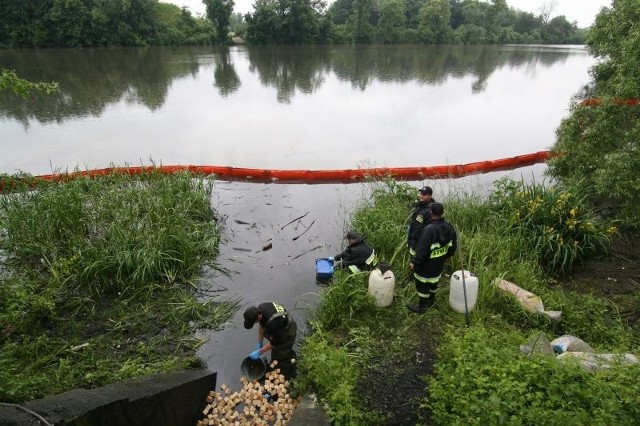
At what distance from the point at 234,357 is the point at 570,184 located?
20.3ft

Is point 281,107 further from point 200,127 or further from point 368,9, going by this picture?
point 368,9

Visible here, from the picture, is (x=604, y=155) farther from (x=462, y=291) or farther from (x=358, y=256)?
(x=358, y=256)

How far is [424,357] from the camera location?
3.96m

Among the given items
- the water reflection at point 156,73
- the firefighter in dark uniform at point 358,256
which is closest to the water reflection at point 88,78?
the water reflection at point 156,73

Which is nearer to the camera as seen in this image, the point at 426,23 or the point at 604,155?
the point at 604,155

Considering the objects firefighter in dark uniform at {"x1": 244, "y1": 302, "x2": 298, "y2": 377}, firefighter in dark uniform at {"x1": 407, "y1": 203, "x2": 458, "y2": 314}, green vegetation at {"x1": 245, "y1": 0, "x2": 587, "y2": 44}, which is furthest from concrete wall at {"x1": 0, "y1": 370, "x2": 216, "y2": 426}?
green vegetation at {"x1": 245, "y1": 0, "x2": 587, "y2": 44}

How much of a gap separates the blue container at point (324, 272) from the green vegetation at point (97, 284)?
1.44 m

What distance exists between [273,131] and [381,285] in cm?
962

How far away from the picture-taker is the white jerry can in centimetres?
459

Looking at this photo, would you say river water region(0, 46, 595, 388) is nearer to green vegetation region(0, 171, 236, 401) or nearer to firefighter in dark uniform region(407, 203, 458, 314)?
green vegetation region(0, 171, 236, 401)

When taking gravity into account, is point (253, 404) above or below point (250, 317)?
below

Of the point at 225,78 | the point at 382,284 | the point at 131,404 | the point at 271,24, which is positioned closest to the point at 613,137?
the point at 382,284

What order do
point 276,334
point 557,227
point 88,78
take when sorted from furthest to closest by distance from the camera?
point 88,78 < point 557,227 < point 276,334

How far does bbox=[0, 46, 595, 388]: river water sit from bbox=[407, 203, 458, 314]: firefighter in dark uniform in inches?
59.5
